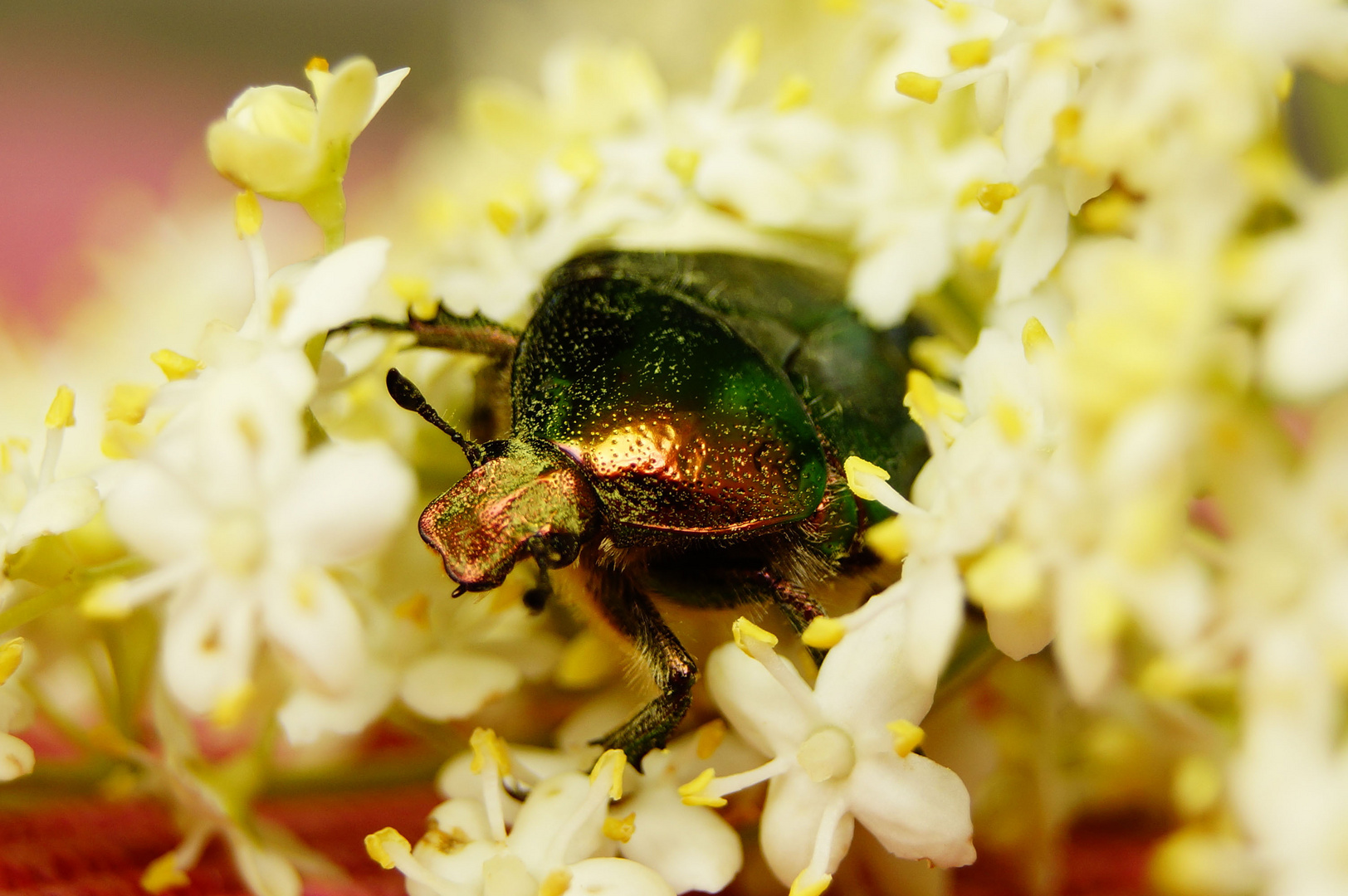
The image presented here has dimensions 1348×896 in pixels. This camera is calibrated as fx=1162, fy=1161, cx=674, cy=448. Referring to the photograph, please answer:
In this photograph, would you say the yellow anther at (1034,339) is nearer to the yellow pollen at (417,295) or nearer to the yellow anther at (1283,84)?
the yellow anther at (1283,84)

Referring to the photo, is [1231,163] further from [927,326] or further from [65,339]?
[65,339]

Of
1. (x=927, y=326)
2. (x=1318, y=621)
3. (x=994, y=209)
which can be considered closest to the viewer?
(x=1318, y=621)

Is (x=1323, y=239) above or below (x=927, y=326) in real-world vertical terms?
above

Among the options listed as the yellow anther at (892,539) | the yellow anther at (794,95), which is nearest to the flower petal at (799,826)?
the yellow anther at (892,539)

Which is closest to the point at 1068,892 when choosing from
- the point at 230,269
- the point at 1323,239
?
the point at 1323,239

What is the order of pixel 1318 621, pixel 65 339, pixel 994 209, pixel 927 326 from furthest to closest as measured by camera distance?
pixel 65 339 < pixel 927 326 < pixel 994 209 < pixel 1318 621

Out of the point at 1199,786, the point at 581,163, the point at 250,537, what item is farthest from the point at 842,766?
the point at 581,163

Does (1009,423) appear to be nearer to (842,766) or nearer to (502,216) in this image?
(842,766)

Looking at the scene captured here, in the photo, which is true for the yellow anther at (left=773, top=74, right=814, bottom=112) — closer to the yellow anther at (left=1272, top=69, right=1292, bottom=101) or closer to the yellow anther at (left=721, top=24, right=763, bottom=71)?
the yellow anther at (left=721, top=24, right=763, bottom=71)
